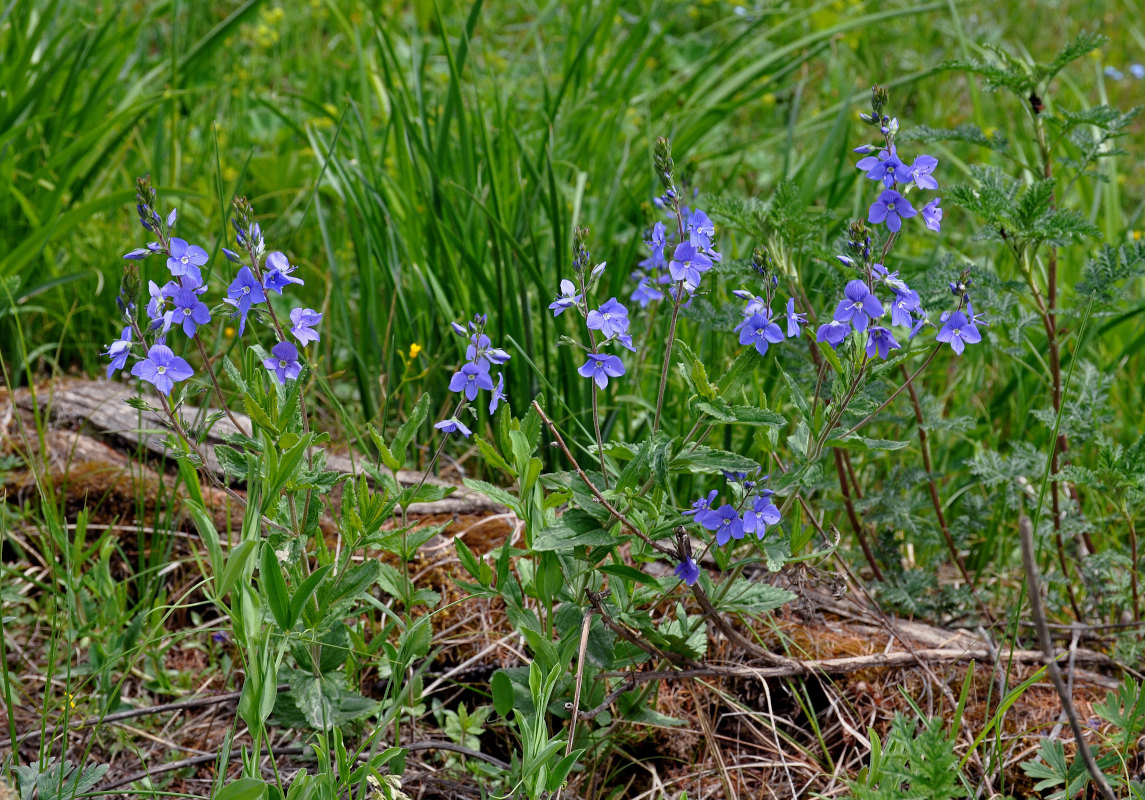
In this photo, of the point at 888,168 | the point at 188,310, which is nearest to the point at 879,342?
the point at 888,168

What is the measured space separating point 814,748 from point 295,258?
2008 mm

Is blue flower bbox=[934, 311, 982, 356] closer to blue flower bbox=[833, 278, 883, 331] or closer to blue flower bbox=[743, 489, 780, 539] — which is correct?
blue flower bbox=[833, 278, 883, 331]

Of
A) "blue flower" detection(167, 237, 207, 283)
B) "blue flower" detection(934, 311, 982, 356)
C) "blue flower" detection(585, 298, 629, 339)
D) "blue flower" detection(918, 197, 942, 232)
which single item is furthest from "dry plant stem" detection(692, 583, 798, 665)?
"blue flower" detection(167, 237, 207, 283)

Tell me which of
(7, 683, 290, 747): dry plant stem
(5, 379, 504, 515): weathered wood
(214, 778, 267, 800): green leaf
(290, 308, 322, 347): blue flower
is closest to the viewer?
(214, 778, 267, 800): green leaf

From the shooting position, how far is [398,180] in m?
2.72

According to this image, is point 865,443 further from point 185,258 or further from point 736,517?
point 185,258

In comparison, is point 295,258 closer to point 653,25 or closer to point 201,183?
point 201,183

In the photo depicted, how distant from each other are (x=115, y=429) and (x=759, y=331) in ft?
5.34

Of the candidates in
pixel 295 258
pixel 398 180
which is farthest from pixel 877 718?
pixel 295 258

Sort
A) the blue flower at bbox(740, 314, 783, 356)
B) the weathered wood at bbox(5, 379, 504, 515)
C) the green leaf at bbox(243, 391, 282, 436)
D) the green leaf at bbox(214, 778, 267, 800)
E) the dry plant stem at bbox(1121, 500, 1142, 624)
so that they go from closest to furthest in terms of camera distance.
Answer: the green leaf at bbox(214, 778, 267, 800) → the green leaf at bbox(243, 391, 282, 436) → the blue flower at bbox(740, 314, 783, 356) → the dry plant stem at bbox(1121, 500, 1142, 624) → the weathered wood at bbox(5, 379, 504, 515)

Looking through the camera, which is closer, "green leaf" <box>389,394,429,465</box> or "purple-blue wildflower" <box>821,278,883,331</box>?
"purple-blue wildflower" <box>821,278,883,331</box>

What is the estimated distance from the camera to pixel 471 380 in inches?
55.4

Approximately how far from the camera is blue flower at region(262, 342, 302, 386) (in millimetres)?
1439

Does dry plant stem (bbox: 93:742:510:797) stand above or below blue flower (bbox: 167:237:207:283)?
below
